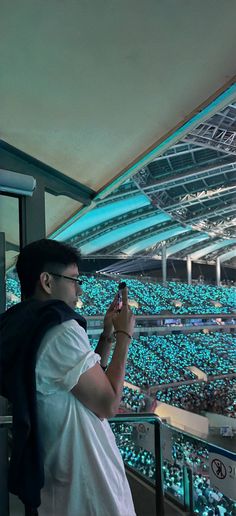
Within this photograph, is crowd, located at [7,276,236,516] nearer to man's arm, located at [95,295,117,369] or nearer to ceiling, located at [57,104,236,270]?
man's arm, located at [95,295,117,369]

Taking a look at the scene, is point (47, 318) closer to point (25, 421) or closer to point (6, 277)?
point (25, 421)

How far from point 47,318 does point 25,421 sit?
173mm

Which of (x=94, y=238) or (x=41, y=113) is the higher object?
(x=94, y=238)

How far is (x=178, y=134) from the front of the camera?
1426 millimetres

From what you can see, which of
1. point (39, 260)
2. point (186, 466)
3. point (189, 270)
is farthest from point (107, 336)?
point (189, 270)

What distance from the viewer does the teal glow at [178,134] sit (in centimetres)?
126

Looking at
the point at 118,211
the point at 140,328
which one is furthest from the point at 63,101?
the point at 140,328

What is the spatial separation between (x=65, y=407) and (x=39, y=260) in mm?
281

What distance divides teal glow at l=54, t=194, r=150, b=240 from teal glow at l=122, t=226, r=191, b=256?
4861 millimetres

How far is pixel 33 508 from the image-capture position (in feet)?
2.44

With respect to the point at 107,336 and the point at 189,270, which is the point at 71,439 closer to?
the point at 107,336

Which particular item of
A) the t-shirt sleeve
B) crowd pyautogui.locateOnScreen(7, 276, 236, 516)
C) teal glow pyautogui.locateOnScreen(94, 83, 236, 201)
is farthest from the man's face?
teal glow pyautogui.locateOnScreen(94, 83, 236, 201)

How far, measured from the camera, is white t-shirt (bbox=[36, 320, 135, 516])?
66 centimetres

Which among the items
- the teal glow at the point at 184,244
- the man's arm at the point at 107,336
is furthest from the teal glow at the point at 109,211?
the man's arm at the point at 107,336
